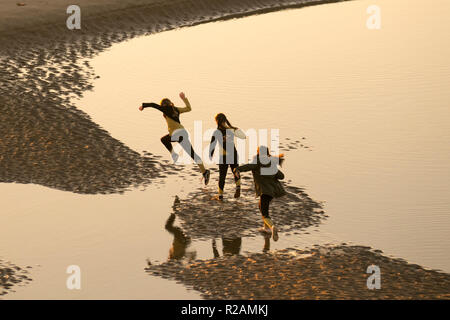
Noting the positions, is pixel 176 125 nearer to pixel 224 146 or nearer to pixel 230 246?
pixel 224 146

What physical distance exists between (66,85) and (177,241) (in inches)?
501

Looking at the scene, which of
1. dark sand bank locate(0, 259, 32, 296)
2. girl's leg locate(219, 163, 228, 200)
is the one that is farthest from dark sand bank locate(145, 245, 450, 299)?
girl's leg locate(219, 163, 228, 200)

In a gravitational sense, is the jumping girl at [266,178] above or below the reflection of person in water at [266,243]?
above

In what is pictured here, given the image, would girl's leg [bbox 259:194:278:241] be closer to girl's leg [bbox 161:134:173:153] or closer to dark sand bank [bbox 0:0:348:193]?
dark sand bank [bbox 0:0:348:193]

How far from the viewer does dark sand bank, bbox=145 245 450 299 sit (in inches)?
622

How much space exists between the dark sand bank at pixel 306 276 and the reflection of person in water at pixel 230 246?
0.74ft

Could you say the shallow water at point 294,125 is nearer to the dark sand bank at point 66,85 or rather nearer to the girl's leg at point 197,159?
the girl's leg at point 197,159

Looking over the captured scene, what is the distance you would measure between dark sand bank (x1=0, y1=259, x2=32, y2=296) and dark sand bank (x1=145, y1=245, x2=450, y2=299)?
217 centimetres

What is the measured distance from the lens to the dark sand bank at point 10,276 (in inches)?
634

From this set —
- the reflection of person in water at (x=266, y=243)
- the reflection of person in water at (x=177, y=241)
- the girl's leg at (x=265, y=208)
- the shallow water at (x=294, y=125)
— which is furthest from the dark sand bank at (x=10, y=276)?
the girl's leg at (x=265, y=208)

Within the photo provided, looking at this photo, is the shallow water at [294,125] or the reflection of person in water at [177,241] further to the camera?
the shallow water at [294,125]

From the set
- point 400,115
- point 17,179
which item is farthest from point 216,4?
point 17,179

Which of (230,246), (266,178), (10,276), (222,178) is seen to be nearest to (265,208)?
(266,178)

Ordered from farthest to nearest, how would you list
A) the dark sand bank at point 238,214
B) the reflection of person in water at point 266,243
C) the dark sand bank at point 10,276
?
1. the dark sand bank at point 238,214
2. the reflection of person in water at point 266,243
3. the dark sand bank at point 10,276
